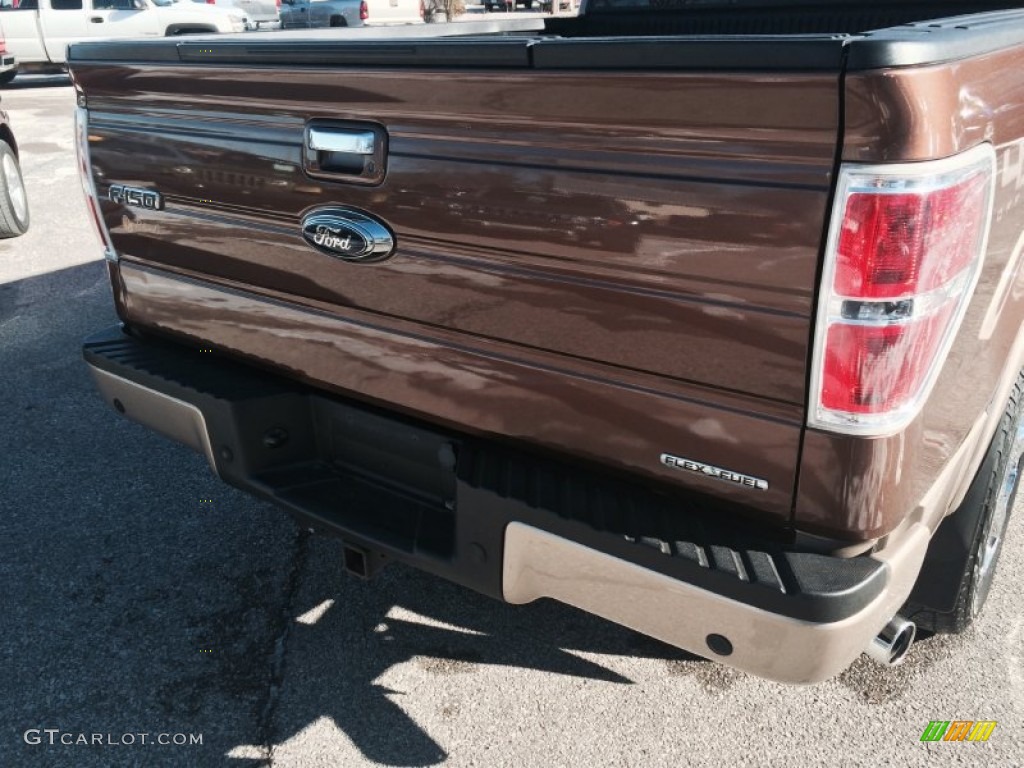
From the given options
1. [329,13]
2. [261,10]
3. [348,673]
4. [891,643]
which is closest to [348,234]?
[348,673]

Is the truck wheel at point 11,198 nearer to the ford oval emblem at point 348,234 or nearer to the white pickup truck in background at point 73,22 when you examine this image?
the ford oval emblem at point 348,234

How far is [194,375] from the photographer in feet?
8.27

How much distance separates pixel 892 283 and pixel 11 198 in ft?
24.3

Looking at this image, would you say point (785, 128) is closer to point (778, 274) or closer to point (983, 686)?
point (778, 274)

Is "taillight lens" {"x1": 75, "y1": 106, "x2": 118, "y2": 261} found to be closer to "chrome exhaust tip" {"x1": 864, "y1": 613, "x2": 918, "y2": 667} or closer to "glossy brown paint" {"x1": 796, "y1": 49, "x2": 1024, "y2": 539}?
"glossy brown paint" {"x1": 796, "y1": 49, "x2": 1024, "y2": 539}

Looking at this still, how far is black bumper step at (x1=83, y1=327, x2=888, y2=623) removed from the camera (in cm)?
166

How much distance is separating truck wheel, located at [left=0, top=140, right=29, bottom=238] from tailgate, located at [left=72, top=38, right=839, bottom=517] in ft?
17.0

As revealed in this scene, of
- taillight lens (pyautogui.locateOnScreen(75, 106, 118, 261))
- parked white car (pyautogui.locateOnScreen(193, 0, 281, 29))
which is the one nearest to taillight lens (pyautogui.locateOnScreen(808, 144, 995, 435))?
taillight lens (pyautogui.locateOnScreen(75, 106, 118, 261))

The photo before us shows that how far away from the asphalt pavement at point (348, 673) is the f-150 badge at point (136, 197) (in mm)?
1297

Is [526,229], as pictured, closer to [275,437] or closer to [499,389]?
[499,389]

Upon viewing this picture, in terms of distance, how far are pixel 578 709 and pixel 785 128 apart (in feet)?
5.66

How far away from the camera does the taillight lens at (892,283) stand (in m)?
1.42

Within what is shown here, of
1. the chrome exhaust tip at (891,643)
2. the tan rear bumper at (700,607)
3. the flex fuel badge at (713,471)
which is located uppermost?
the flex fuel badge at (713,471)
